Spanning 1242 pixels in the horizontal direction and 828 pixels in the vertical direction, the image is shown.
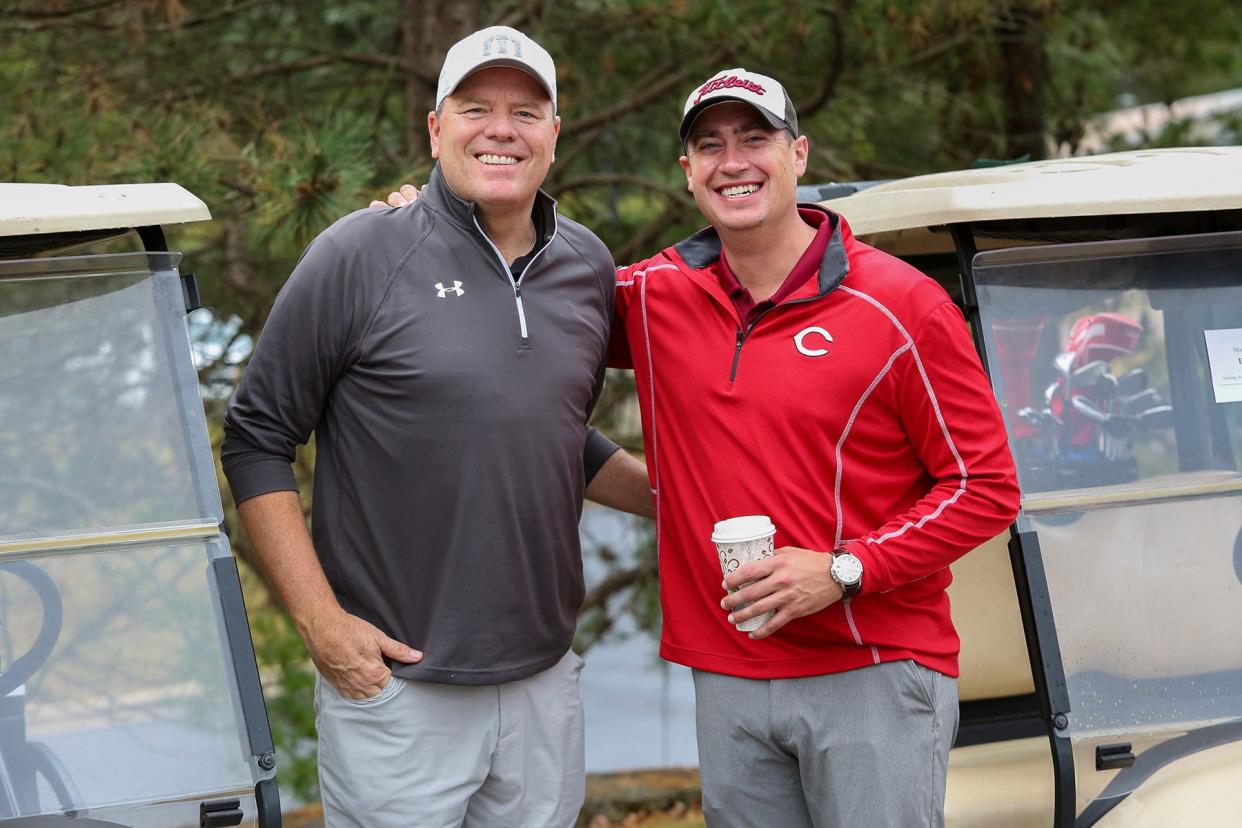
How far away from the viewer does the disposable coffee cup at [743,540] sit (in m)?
2.28

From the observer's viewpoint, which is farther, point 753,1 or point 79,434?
point 753,1

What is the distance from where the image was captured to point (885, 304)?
2438mm

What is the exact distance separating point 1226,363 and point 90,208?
83.1 inches

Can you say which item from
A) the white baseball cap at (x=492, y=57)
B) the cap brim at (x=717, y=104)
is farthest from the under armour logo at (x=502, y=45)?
the cap brim at (x=717, y=104)

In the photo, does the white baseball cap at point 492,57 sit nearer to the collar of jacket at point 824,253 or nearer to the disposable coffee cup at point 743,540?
the collar of jacket at point 824,253

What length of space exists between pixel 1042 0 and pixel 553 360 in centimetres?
274

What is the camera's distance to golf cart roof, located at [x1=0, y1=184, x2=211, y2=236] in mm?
2322

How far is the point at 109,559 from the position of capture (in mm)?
2383

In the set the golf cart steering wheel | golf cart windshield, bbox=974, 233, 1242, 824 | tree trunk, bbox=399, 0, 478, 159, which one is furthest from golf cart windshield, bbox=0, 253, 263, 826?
Result: tree trunk, bbox=399, 0, 478, 159

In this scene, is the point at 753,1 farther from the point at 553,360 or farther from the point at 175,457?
the point at 175,457

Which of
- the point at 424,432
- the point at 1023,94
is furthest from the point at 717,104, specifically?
the point at 1023,94

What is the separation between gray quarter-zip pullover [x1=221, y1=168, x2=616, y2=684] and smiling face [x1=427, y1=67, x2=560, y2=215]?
0.19 ft

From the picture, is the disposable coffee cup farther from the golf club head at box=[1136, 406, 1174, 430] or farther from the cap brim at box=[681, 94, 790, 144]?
the golf club head at box=[1136, 406, 1174, 430]

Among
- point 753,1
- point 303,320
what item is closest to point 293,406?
point 303,320
